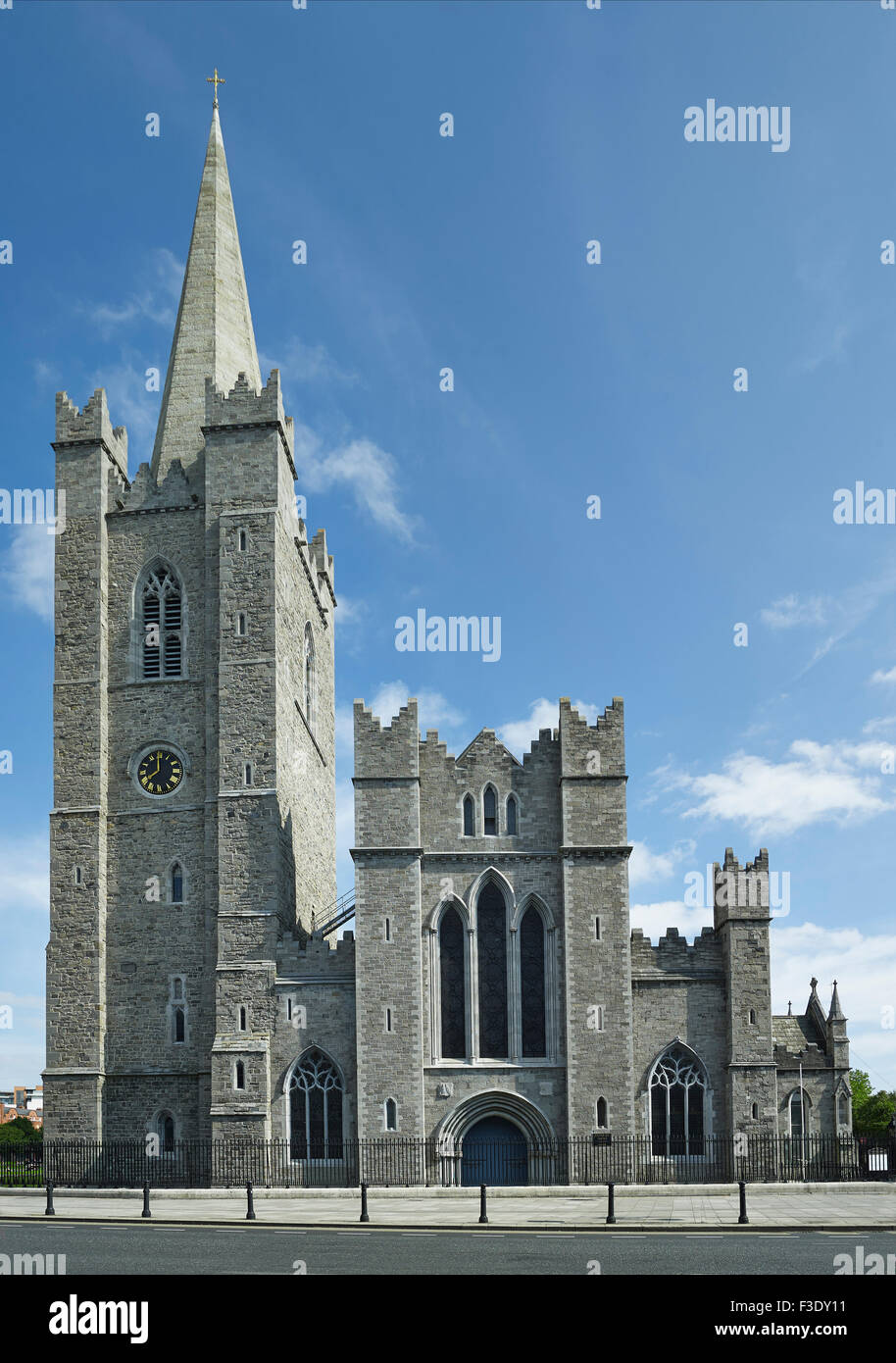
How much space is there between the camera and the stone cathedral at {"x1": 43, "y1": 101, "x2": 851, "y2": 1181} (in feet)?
132

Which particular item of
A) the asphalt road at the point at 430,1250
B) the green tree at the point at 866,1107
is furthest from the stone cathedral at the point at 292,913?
the green tree at the point at 866,1107

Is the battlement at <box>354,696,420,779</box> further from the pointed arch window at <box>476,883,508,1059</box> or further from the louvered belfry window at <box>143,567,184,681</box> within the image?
the louvered belfry window at <box>143,567,184,681</box>

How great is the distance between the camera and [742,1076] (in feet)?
130

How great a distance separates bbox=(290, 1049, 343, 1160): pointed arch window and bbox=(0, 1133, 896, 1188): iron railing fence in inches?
3.0

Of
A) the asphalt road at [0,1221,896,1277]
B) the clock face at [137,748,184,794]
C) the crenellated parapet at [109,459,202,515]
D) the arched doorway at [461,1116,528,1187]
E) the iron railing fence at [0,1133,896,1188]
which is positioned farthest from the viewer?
the crenellated parapet at [109,459,202,515]

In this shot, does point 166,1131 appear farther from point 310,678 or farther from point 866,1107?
point 866,1107

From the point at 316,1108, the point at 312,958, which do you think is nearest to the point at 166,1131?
the point at 316,1108

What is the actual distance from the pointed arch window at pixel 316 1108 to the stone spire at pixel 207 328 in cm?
1987

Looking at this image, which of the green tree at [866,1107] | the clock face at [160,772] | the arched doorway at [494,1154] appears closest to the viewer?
the arched doorway at [494,1154]

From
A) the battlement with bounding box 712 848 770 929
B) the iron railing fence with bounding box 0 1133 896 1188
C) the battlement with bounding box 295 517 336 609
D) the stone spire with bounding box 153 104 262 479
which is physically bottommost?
the iron railing fence with bounding box 0 1133 896 1188

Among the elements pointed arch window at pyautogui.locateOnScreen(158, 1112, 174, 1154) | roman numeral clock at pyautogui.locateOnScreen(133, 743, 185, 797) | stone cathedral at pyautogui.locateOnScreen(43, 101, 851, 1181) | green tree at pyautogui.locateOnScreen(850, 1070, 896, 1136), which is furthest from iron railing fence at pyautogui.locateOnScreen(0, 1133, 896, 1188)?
green tree at pyautogui.locateOnScreen(850, 1070, 896, 1136)

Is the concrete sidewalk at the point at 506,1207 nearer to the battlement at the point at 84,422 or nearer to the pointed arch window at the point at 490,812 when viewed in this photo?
the pointed arch window at the point at 490,812

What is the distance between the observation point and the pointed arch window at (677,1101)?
3981 cm
